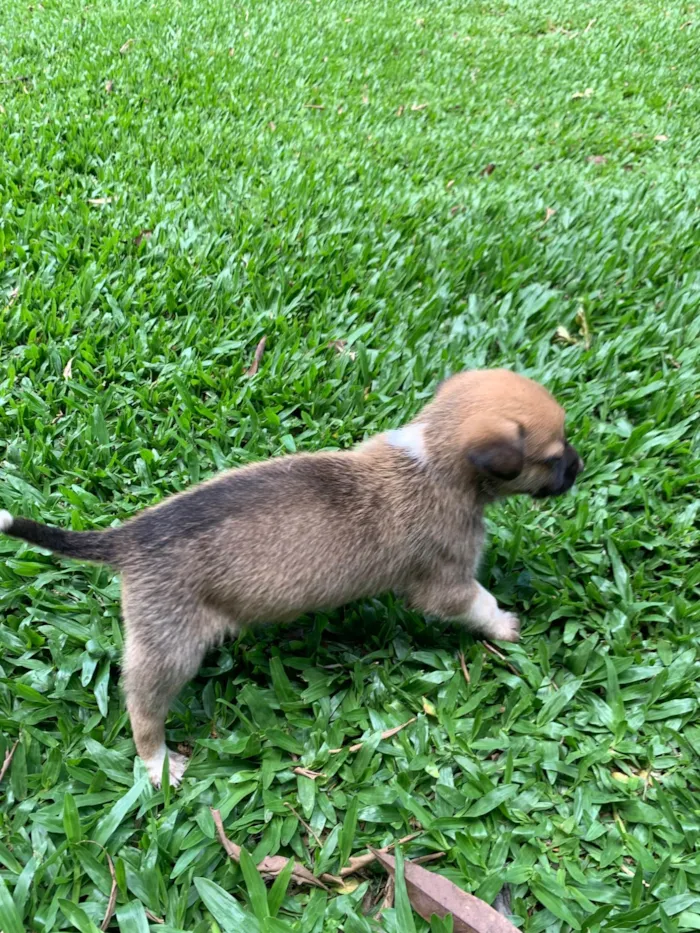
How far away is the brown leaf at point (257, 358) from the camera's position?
4.18 m

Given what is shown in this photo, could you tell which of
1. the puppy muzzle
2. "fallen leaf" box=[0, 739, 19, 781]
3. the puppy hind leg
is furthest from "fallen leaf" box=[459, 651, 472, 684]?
"fallen leaf" box=[0, 739, 19, 781]

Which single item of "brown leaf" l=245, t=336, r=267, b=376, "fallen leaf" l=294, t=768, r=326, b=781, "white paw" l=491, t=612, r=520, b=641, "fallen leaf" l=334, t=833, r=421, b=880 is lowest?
"fallen leaf" l=334, t=833, r=421, b=880

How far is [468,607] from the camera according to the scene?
2938 millimetres

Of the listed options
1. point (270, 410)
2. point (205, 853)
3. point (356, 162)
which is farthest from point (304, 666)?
point (356, 162)

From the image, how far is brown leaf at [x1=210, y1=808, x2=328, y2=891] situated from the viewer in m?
2.37

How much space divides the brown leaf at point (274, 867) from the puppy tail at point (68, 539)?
3.72 feet

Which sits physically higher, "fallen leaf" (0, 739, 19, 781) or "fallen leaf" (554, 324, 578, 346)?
"fallen leaf" (554, 324, 578, 346)

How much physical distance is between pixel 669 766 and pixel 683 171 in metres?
5.31

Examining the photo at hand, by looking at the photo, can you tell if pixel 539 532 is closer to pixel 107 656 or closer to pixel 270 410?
pixel 270 410

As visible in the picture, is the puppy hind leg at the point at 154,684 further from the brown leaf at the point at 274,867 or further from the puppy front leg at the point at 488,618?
the puppy front leg at the point at 488,618

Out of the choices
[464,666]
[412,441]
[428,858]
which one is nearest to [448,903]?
[428,858]

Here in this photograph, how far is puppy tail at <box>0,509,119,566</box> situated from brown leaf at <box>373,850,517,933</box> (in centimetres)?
158

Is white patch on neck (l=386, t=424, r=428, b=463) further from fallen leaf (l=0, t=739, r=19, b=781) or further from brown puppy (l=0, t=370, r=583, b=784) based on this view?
fallen leaf (l=0, t=739, r=19, b=781)

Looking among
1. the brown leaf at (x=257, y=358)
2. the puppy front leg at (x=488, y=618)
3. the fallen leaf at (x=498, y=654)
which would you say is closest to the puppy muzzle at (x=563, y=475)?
the puppy front leg at (x=488, y=618)
